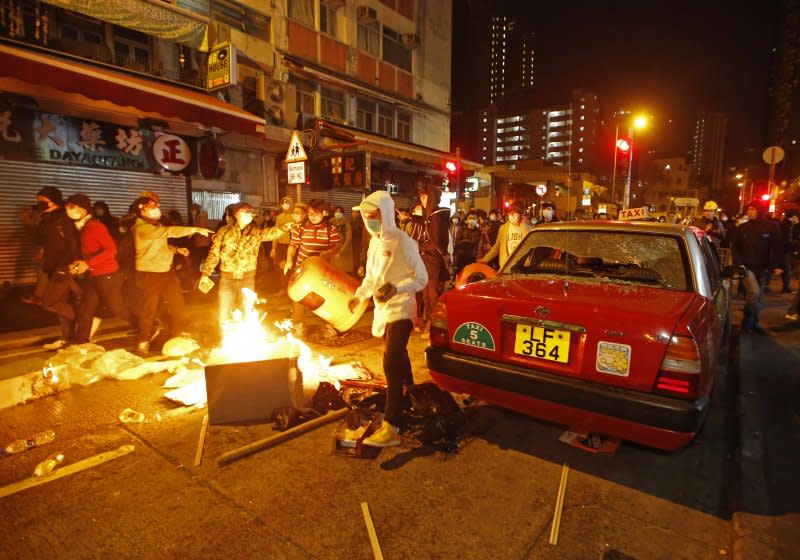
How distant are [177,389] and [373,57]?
17.8 metres

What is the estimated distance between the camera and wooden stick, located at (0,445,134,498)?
2.91 m

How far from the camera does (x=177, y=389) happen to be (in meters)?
4.39

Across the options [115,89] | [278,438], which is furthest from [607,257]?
[115,89]

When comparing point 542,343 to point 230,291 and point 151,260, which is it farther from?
point 151,260

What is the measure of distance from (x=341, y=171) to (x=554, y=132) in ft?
346

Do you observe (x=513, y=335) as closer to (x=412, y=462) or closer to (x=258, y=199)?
(x=412, y=462)

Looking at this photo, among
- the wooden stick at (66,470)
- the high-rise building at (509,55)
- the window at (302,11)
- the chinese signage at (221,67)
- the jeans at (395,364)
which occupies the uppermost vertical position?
the high-rise building at (509,55)

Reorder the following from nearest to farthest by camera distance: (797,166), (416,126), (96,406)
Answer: (96,406) < (416,126) < (797,166)

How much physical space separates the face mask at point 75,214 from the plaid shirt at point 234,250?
5.39 feet

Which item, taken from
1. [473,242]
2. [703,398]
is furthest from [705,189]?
[703,398]

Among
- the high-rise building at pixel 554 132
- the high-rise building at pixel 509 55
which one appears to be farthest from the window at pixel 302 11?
the high-rise building at pixel 509 55

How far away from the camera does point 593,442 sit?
3.52 m

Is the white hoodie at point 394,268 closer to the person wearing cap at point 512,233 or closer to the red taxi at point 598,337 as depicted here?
the red taxi at point 598,337

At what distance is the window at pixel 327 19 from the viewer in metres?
16.6
